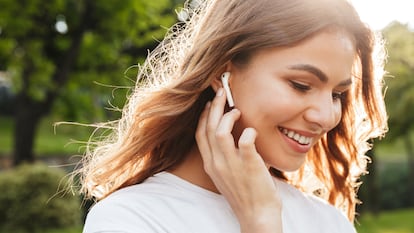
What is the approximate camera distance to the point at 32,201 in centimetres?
1117

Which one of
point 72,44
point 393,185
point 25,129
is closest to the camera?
point 72,44

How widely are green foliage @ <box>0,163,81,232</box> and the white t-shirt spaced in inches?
360

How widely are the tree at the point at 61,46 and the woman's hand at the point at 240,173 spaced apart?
10.0m

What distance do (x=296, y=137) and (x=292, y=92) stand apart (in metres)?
0.13

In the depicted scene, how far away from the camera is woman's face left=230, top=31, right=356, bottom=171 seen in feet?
6.56

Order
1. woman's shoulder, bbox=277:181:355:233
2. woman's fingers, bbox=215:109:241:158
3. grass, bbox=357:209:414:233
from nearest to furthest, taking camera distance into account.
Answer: woman's fingers, bbox=215:109:241:158 → woman's shoulder, bbox=277:181:355:233 → grass, bbox=357:209:414:233

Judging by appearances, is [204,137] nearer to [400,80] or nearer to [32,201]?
[32,201]

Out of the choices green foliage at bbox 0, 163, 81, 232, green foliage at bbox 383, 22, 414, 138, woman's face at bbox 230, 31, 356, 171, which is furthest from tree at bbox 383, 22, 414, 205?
green foliage at bbox 0, 163, 81, 232

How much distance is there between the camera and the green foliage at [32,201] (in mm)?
11117

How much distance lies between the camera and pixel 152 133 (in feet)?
7.41

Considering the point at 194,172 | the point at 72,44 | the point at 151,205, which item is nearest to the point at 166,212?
the point at 151,205

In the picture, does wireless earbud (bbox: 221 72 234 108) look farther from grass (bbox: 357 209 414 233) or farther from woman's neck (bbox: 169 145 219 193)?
grass (bbox: 357 209 414 233)

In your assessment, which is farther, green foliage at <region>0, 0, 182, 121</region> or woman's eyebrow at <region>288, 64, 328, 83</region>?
green foliage at <region>0, 0, 182, 121</region>

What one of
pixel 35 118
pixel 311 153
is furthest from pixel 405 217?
pixel 311 153
